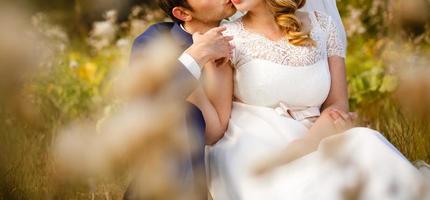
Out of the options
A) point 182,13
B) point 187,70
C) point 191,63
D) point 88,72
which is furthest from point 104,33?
point 187,70

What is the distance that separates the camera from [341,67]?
2.06 m

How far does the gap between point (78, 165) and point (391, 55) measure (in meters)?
2.91

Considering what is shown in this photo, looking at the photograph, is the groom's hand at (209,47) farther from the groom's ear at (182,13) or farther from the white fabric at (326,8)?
the white fabric at (326,8)

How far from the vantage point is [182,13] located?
1926 millimetres

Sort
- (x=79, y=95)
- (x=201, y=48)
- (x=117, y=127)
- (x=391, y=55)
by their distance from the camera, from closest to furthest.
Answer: (x=117, y=127), (x=201, y=48), (x=391, y=55), (x=79, y=95)

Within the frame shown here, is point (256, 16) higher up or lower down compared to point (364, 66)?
higher up

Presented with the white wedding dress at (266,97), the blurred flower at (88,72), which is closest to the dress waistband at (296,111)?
the white wedding dress at (266,97)

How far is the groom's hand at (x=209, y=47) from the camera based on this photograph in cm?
163

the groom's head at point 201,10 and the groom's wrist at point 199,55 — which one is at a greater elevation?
the groom's wrist at point 199,55

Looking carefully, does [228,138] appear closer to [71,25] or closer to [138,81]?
[138,81]

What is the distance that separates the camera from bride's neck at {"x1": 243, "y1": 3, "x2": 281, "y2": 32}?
1.96 metres

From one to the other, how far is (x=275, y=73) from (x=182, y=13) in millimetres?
300

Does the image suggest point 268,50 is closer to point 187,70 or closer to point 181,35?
point 181,35

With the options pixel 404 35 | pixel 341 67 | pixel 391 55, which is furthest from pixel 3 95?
pixel 391 55
